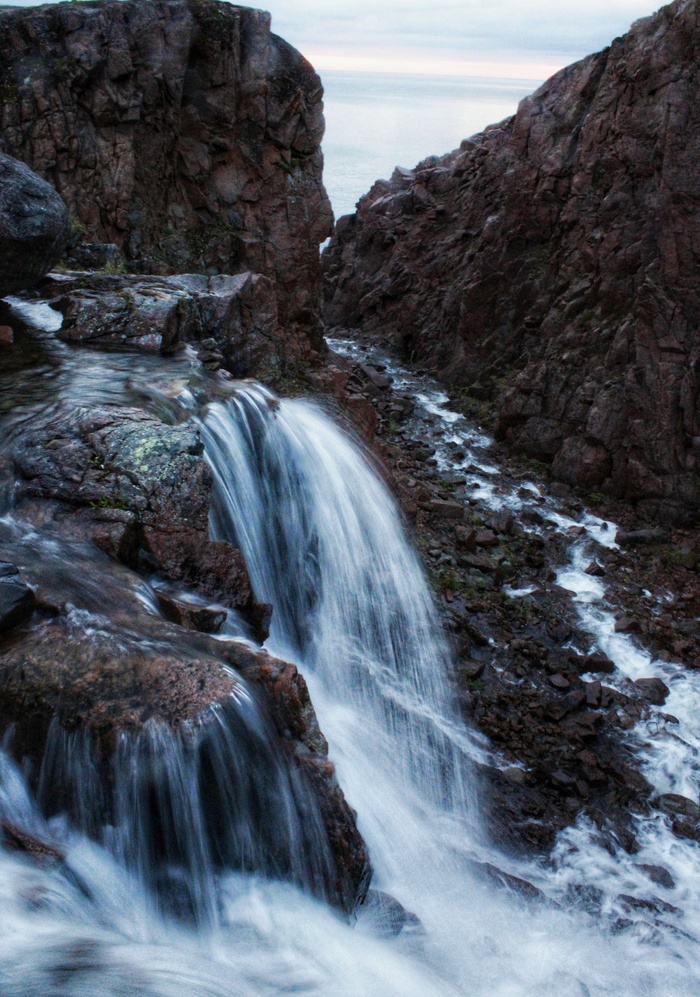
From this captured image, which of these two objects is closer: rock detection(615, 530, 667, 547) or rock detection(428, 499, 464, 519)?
rock detection(428, 499, 464, 519)

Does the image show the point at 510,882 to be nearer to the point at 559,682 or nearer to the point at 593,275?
the point at 559,682

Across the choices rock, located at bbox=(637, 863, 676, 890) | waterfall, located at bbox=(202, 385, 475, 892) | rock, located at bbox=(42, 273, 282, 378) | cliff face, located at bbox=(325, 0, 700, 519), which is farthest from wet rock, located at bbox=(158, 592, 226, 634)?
cliff face, located at bbox=(325, 0, 700, 519)

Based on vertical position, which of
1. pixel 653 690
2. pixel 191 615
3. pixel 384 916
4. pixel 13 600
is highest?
pixel 13 600

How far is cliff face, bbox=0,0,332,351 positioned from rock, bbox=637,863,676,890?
1164 cm

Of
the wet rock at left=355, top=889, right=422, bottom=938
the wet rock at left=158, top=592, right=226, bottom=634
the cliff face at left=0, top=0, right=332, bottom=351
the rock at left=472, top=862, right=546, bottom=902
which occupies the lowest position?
the rock at left=472, top=862, right=546, bottom=902

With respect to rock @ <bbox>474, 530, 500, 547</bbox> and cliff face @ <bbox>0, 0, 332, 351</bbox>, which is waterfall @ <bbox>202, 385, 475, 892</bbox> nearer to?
rock @ <bbox>474, 530, 500, 547</bbox>

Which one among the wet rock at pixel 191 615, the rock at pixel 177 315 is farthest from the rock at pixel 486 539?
the wet rock at pixel 191 615

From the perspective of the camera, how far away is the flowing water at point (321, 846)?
423 cm

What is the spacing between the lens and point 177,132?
15938 millimetres

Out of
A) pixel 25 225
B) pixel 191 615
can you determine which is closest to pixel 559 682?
pixel 191 615

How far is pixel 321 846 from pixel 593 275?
562 inches

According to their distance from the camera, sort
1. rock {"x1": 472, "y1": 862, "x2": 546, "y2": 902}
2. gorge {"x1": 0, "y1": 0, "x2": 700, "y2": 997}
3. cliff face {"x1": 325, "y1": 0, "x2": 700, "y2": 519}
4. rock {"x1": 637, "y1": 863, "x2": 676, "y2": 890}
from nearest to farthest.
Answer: gorge {"x1": 0, "y1": 0, "x2": 700, "y2": 997}, rock {"x1": 472, "y1": 862, "x2": 546, "y2": 902}, rock {"x1": 637, "y1": 863, "x2": 676, "y2": 890}, cliff face {"x1": 325, "y1": 0, "x2": 700, "y2": 519}

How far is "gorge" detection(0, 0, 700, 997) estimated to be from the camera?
15.4 feet

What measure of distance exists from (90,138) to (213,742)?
13.7 meters
